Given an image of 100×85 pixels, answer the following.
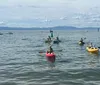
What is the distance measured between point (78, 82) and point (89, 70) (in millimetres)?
8051

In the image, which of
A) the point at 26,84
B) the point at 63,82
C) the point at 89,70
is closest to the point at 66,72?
the point at 89,70

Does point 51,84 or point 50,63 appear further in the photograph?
point 50,63

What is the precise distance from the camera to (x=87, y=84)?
32.4 meters

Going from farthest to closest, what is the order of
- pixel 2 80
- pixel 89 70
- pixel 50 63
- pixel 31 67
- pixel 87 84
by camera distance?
1. pixel 50 63
2. pixel 31 67
3. pixel 89 70
4. pixel 2 80
5. pixel 87 84

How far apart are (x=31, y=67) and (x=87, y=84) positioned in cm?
1450

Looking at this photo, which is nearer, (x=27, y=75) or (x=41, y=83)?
(x=41, y=83)

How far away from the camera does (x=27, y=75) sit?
38250 millimetres

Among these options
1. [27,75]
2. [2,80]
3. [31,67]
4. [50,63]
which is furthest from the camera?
[50,63]

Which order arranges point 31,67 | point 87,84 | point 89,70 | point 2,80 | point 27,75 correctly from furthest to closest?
point 31,67 → point 89,70 → point 27,75 → point 2,80 → point 87,84

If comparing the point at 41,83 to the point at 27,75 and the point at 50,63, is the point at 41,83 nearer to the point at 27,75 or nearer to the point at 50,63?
the point at 27,75

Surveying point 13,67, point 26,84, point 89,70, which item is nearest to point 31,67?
point 13,67

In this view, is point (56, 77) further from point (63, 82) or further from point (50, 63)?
point (50, 63)

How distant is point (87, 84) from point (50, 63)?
16.5 m

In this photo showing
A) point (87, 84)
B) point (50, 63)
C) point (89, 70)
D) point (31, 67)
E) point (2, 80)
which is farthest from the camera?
point (50, 63)
